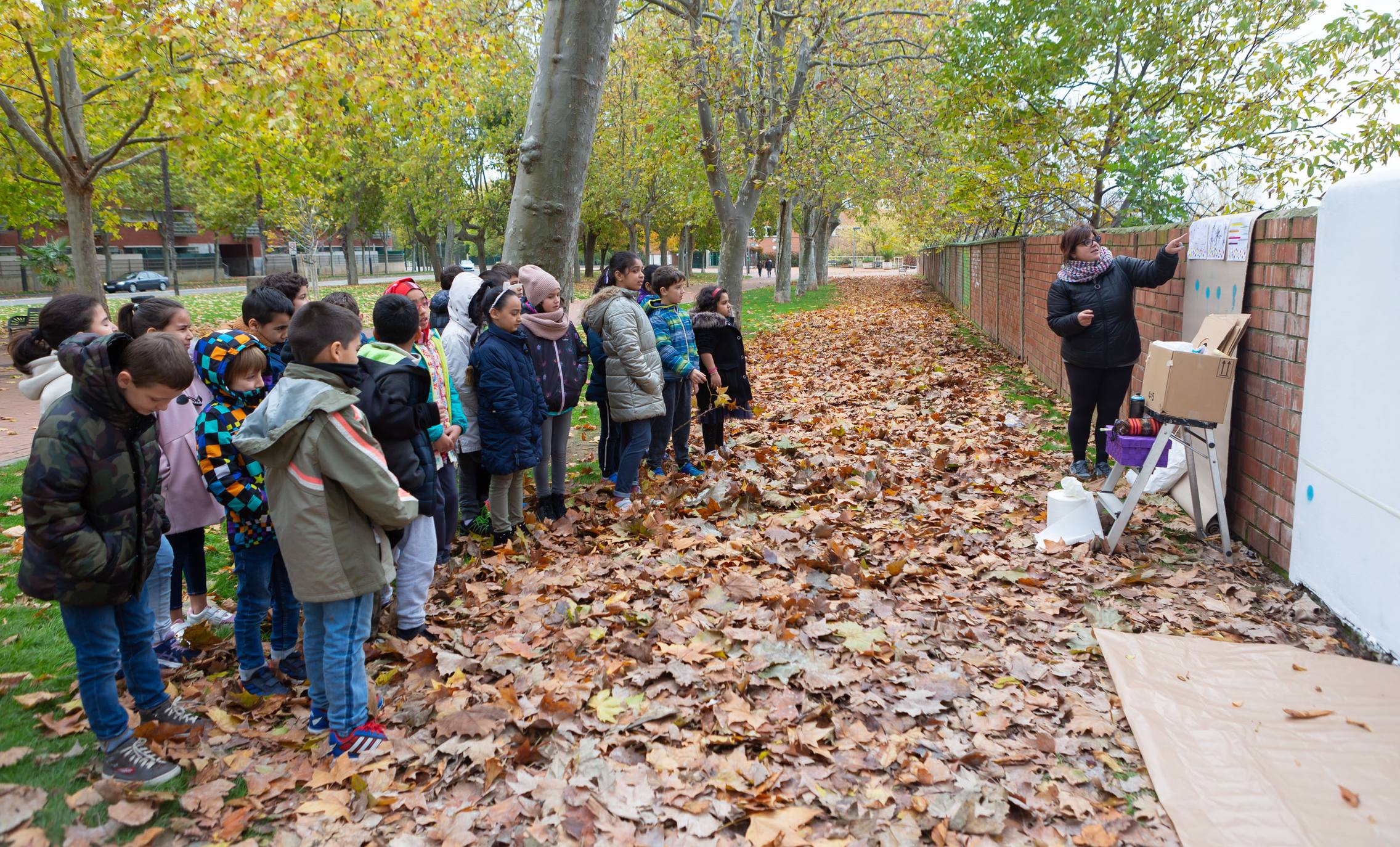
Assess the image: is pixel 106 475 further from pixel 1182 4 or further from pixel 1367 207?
pixel 1182 4

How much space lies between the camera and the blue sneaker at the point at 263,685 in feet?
13.2

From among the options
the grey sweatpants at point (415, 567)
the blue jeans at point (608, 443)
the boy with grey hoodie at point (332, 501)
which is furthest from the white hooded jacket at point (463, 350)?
the boy with grey hoodie at point (332, 501)

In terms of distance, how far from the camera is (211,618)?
480 centimetres

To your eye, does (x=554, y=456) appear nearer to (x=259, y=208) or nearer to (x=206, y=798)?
(x=206, y=798)

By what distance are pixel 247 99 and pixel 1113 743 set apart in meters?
13.1

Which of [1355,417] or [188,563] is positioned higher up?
[1355,417]

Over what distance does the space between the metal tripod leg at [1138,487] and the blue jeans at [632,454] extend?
3175mm

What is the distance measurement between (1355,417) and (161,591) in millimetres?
5536

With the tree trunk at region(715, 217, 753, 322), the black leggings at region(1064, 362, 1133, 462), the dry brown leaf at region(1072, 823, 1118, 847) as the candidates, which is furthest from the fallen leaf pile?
the tree trunk at region(715, 217, 753, 322)

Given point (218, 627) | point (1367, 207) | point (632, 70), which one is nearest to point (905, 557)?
point (1367, 207)

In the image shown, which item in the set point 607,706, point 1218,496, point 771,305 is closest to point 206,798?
point 607,706

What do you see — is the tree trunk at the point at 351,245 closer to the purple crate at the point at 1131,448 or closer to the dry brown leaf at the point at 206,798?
the purple crate at the point at 1131,448

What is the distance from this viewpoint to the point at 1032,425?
29.1 ft

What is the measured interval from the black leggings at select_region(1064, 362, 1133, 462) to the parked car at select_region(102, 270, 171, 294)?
1845 inches
